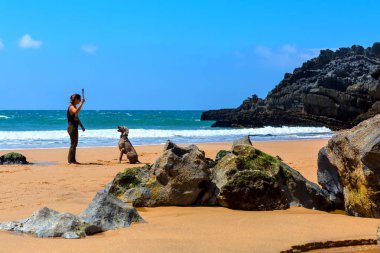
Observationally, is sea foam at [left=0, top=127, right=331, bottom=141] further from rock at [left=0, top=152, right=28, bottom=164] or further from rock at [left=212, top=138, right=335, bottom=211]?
rock at [left=212, top=138, right=335, bottom=211]

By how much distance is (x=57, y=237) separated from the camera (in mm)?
3982

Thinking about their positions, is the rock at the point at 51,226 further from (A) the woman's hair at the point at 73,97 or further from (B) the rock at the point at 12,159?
(A) the woman's hair at the point at 73,97

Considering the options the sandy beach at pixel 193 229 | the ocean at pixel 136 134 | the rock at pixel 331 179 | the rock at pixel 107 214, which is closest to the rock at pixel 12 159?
the sandy beach at pixel 193 229

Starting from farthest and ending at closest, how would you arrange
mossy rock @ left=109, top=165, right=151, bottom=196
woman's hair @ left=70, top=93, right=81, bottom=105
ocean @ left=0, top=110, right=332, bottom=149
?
ocean @ left=0, top=110, right=332, bottom=149, woman's hair @ left=70, top=93, right=81, bottom=105, mossy rock @ left=109, top=165, right=151, bottom=196

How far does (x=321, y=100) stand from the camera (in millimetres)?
43000

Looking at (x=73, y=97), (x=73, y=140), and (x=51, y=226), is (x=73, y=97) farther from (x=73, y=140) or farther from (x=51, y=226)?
(x=51, y=226)

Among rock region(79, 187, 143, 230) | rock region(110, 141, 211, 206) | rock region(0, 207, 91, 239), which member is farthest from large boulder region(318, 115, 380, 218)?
rock region(0, 207, 91, 239)

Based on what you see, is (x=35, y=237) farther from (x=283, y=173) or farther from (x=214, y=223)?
(x=283, y=173)

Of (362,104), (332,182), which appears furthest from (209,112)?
(332,182)

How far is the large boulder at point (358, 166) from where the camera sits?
456 centimetres

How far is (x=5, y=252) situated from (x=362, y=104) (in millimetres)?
40525

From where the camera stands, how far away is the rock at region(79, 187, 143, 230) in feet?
14.1

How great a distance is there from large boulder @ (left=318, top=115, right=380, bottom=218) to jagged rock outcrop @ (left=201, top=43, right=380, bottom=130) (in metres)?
33.7

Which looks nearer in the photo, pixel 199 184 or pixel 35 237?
pixel 35 237
